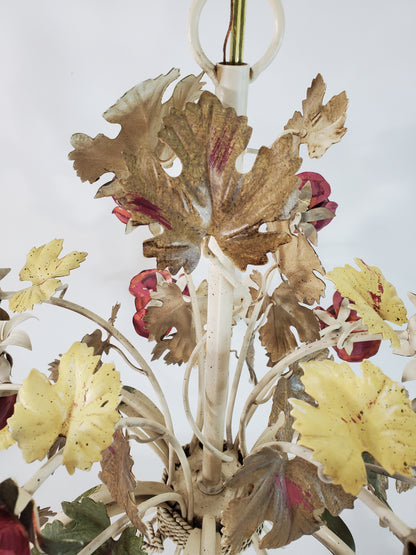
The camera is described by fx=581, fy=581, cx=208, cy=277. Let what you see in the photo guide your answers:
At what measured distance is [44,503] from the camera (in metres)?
0.94

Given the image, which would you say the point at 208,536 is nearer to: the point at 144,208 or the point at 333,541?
the point at 333,541

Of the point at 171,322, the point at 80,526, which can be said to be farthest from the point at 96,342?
the point at 80,526

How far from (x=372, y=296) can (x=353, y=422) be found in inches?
4.7

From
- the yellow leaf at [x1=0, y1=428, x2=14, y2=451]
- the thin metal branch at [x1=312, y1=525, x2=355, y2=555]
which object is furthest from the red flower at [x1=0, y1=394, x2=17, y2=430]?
the thin metal branch at [x1=312, y1=525, x2=355, y2=555]

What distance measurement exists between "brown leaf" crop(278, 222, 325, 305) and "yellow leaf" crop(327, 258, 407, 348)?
2.4 inches

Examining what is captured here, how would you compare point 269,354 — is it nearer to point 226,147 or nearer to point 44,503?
point 226,147

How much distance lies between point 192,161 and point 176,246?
0.20ft

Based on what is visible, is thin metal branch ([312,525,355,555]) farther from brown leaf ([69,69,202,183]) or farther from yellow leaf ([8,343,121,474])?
brown leaf ([69,69,202,183])

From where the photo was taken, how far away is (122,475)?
1.47 ft

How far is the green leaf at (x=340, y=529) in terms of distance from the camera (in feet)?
1.81

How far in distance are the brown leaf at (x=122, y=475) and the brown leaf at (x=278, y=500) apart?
70mm

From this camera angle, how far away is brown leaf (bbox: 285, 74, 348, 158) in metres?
0.47

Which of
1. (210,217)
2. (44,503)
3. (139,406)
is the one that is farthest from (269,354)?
(44,503)

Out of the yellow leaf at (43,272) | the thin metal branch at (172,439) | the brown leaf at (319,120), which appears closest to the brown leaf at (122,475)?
the thin metal branch at (172,439)
